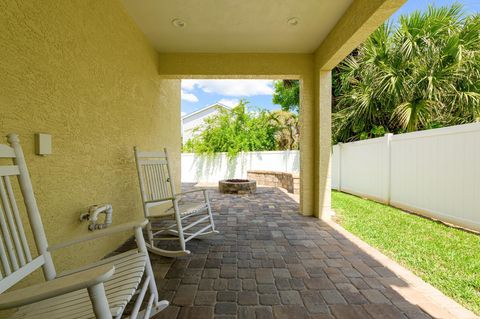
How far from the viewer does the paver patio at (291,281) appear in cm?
147

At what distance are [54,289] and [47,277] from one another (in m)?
0.56

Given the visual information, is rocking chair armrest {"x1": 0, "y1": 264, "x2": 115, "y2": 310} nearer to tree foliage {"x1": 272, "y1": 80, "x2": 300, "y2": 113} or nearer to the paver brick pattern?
the paver brick pattern

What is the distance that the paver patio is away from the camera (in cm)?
147

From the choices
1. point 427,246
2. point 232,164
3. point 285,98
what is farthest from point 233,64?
point 285,98

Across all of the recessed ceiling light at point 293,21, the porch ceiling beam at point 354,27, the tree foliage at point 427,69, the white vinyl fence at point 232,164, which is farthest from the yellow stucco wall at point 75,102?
the white vinyl fence at point 232,164

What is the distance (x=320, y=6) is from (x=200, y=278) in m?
2.92

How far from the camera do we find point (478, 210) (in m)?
2.68

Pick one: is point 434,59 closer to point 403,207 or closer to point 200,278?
point 403,207

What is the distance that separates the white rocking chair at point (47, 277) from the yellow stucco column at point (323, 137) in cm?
284

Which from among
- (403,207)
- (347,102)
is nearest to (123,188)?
(403,207)

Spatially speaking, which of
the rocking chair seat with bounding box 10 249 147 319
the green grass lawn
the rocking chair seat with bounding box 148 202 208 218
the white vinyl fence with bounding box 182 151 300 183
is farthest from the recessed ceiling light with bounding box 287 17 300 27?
the white vinyl fence with bounding box 182 151 300 183

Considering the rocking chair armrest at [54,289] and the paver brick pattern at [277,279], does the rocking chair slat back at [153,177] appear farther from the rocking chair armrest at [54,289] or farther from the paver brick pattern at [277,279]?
the rocking chair armrest at [54,289]

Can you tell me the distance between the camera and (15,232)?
3.41ft

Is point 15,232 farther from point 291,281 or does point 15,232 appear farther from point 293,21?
point 293,21
